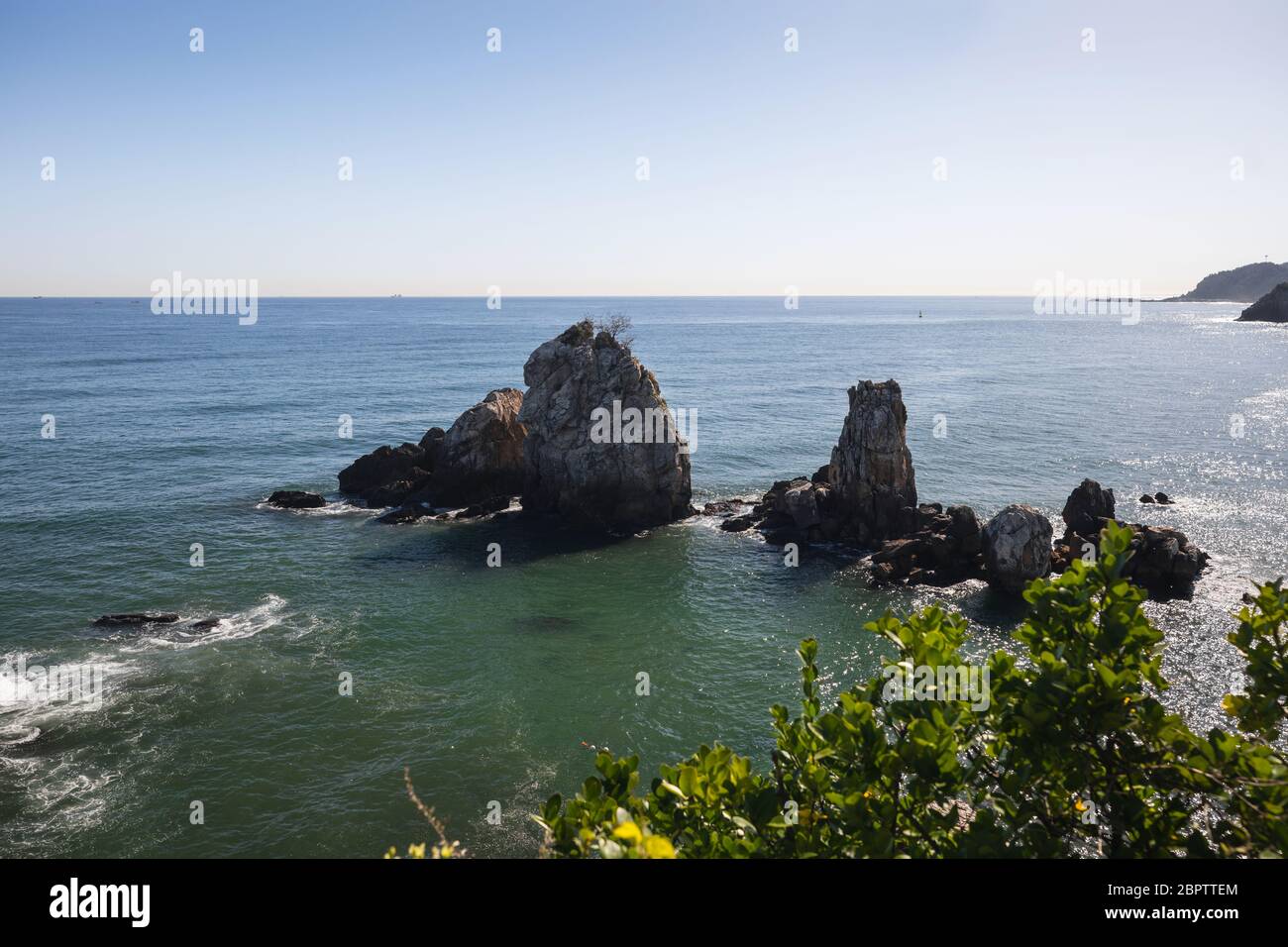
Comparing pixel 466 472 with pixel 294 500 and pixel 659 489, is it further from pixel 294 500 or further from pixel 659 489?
pixel 659 489

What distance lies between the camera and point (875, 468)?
4612cm

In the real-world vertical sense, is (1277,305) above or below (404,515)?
above

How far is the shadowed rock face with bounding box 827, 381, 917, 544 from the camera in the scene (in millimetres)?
45625

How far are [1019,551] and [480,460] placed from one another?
35.0 m

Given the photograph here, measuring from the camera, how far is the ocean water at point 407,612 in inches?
968

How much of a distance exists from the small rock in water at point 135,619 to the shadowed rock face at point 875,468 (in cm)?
3597

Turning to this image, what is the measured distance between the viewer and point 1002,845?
778 centimetres

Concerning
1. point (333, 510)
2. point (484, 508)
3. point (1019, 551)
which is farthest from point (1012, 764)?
point (333, 510)

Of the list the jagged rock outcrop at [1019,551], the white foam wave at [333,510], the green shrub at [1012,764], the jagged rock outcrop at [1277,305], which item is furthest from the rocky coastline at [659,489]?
the jagged rock outcrop at [1277,305]

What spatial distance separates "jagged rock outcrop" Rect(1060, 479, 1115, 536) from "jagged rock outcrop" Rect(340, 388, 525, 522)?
116 ft
